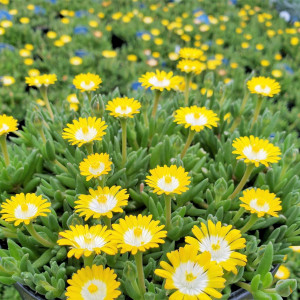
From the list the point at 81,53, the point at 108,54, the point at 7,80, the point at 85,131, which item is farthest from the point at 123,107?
the point at 81,53

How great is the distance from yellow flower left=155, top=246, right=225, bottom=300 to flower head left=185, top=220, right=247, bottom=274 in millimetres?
48

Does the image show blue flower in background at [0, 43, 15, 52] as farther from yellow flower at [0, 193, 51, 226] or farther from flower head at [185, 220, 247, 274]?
flower head at [185, 220, 247, 274]

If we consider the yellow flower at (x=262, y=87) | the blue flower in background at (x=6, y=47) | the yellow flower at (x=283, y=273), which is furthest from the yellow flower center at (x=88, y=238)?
the blue flower in background at (x=6, y=47)

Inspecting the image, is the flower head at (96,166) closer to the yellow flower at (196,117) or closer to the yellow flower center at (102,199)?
the yellow flower center at (102,199)

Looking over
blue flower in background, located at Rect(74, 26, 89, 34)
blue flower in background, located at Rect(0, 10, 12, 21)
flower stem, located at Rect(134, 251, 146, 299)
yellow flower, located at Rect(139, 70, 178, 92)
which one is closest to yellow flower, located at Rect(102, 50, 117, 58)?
blue flower in background, located at Rect(74, 26, 89, 34)

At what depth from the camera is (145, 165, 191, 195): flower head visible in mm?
928

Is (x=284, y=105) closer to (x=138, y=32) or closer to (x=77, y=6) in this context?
(x=138, y=32)

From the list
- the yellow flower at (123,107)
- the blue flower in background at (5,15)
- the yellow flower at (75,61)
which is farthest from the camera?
the blue flower in background at (5,15)

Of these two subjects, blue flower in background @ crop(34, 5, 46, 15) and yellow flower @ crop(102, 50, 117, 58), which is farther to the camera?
blue flower in background @ crop(34, 5, 46, 15)

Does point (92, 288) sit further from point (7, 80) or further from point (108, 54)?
point (108, 54)

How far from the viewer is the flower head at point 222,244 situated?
0.88 metres

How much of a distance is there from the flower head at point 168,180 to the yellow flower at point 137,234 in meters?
0.09

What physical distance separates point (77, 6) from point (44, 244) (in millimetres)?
2908

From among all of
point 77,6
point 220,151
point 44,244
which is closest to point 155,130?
point 220,151
